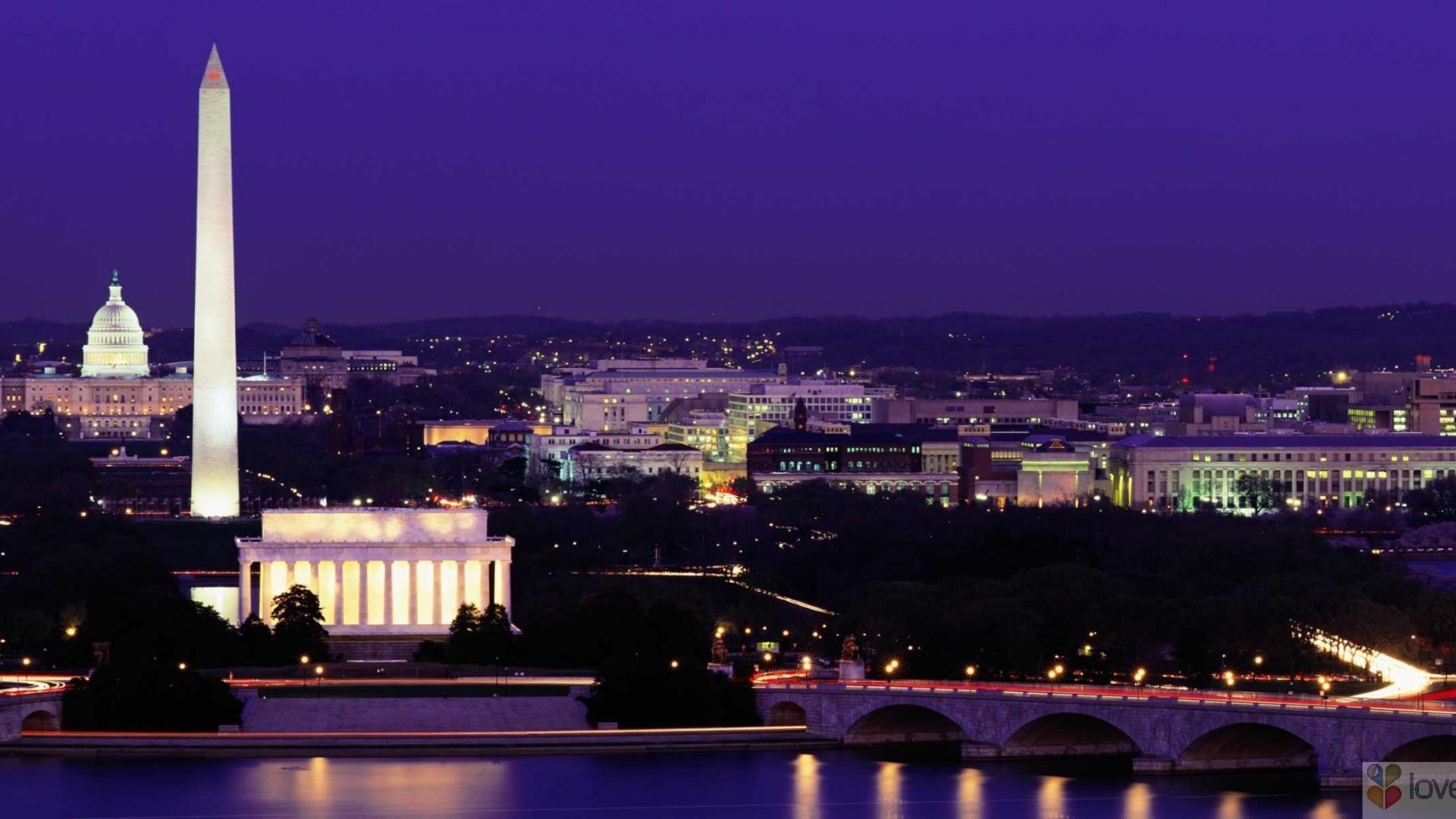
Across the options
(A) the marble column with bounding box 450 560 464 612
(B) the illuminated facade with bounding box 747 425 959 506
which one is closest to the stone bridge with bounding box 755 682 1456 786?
(A) the marble column with bounding box 450 560 464 612

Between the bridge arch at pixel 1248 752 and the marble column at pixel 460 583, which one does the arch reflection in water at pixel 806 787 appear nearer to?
the bridge arch at pixel 1248 752

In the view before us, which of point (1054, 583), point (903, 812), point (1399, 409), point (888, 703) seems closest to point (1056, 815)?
point (903, 812)

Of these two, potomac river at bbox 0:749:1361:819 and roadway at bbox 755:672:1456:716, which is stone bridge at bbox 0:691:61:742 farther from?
roadway at bbox 755:672:1456:716

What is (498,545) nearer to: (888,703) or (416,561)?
(416,561)

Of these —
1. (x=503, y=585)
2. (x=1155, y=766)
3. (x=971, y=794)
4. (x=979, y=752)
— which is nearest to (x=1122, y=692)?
(x=1155, y=766)

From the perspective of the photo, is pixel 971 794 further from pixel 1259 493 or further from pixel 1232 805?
pixel 1259 493

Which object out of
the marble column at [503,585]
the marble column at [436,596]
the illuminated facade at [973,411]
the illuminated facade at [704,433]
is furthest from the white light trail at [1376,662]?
the illuminated facade at [973,411]
